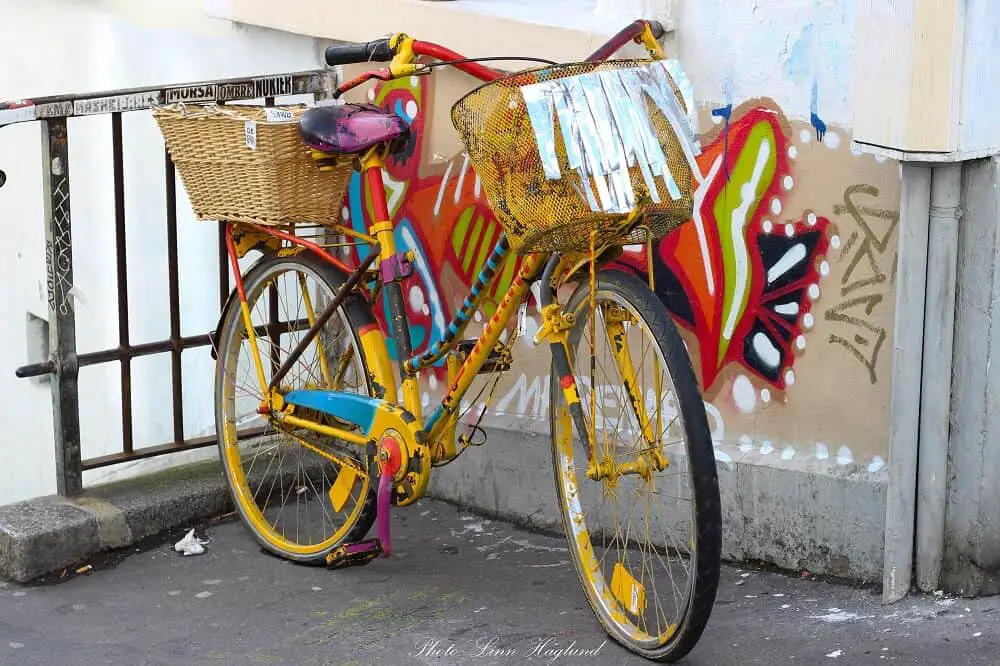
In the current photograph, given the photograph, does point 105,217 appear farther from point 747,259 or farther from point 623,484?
point 747,259

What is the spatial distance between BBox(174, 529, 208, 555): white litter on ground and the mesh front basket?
6.14ft

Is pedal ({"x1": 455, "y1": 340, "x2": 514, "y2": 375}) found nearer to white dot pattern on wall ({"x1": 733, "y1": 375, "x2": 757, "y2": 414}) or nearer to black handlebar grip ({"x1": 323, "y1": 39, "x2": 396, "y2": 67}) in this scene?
white dot pattern on wall ({"x1": 733, "y1": 375, "x2": 757, "y2": 414})

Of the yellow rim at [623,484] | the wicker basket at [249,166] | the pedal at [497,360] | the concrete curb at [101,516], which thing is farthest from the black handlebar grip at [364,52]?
the concrete curb at [101,516]

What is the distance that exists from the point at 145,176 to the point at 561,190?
3607mm

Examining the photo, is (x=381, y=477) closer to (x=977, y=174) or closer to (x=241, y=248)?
(x=241, y=248)

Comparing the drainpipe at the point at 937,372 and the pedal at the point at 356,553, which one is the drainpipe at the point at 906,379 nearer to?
the drainpipe at the point at 937,372

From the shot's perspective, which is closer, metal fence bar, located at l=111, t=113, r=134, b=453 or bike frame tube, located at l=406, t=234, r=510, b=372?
bike frame tube, located at l=406, t=234, r=510, b=372

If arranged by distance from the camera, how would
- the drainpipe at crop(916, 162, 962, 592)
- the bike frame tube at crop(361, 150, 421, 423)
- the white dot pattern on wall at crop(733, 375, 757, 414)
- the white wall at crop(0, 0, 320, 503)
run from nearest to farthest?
the drainpipe at crop(916, 162, 962, 592)
the bike frame tube at crop(361, 150, 421, 423)
the white dot pattern on wall at crop(733, 375, 757, 414)
the white wall at crop(0, 0, 320, 503)

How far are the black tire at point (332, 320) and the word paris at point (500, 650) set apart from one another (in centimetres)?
55

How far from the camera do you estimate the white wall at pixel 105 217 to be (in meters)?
5.80

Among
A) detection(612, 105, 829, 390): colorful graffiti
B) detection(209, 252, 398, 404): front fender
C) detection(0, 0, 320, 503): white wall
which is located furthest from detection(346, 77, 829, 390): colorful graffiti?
detection(0, 0, 320, 503): white wall

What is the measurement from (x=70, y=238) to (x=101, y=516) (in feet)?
2.93

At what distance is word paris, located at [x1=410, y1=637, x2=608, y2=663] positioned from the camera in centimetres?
359

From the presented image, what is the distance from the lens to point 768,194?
3.93 meters
